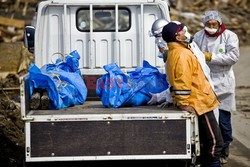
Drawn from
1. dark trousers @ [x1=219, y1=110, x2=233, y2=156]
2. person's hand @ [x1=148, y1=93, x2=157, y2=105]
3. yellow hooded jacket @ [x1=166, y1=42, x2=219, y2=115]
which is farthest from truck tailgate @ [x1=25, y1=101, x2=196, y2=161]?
dark trousers @ [x1=219, y1=110, x2=233, y2=156]

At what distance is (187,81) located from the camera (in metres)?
6.70

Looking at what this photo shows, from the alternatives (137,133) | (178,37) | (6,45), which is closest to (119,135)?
(137,133)

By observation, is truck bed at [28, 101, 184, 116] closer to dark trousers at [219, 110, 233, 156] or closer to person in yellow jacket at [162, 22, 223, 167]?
person in yellow jacket at [162, 22, 223, 167]

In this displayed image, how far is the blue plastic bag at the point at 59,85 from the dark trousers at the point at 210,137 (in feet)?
4.52

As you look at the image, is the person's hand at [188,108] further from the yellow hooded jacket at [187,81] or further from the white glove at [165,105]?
the white glove at [165,105]

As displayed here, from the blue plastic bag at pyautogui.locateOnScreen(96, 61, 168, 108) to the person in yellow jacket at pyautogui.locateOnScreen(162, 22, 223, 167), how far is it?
0.54 metres

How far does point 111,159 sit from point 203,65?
4.82 ft

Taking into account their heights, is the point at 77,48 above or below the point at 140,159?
above

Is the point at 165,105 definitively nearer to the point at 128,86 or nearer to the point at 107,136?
the point at 128,86

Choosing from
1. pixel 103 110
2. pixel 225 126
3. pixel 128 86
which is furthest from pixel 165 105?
pixel 225 126

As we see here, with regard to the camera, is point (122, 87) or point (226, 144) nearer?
point (122, 87)

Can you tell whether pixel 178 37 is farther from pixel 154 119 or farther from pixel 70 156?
pixel 70 156

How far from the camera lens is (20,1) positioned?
24219 millimetres

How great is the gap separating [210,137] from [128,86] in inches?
40.1
